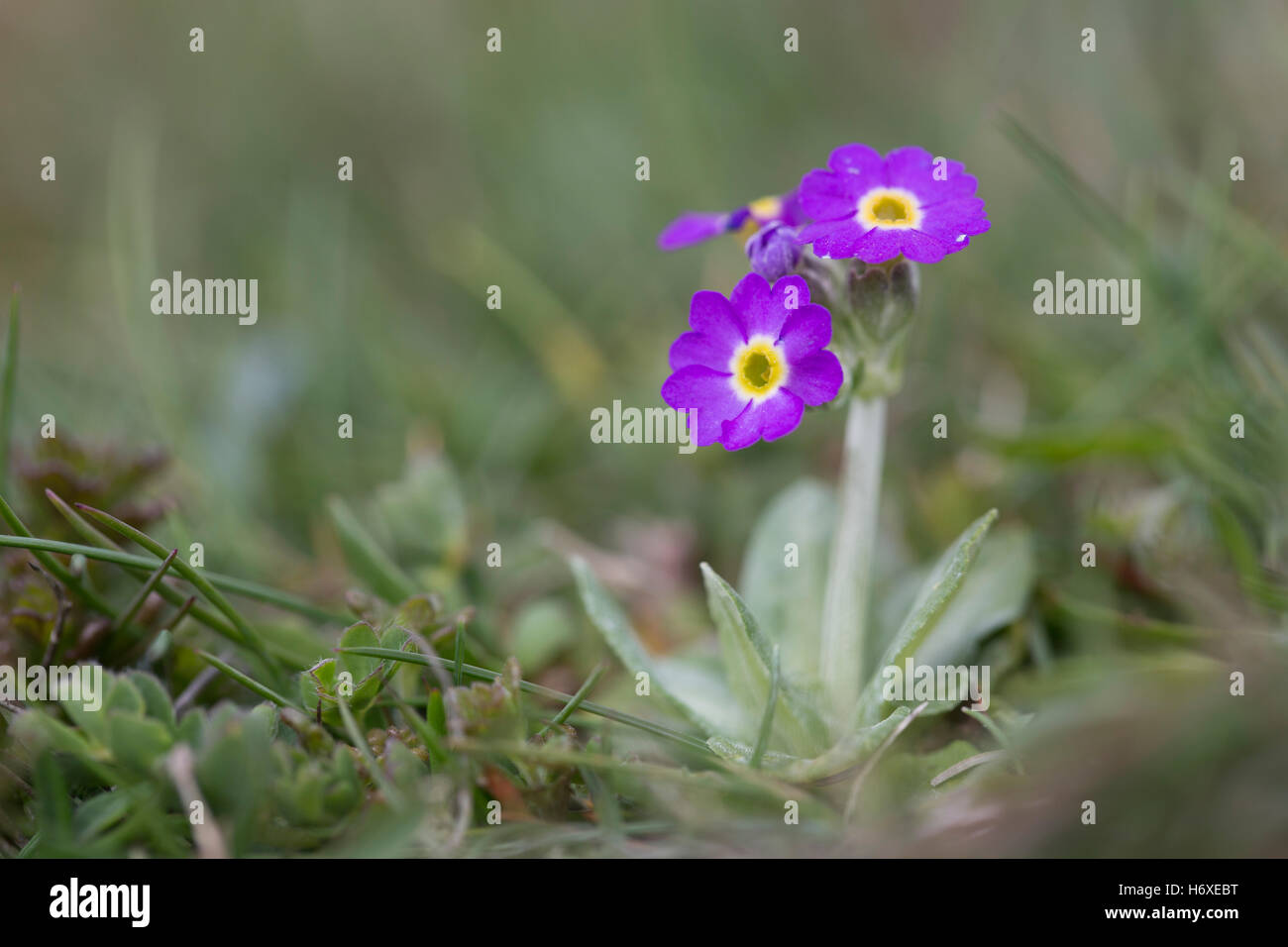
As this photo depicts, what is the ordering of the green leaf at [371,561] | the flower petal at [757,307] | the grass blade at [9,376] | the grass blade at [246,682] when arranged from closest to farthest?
the grass blade at [246,682], the flower petal at [757,307], the grass blade at [9,376], the green leaf at [371,561]

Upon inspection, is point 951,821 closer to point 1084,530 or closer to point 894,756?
point 894,756

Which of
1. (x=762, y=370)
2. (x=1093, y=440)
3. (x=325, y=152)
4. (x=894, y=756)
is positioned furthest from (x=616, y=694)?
(x=325, y=152)

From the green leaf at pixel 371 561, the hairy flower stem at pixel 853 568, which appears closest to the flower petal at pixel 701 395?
the hairy flower stem at pixel 853 568

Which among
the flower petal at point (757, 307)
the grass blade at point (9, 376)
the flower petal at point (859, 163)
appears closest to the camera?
the flower petal at point (757, 307)

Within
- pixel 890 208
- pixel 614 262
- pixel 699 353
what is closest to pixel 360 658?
pixel 699 353

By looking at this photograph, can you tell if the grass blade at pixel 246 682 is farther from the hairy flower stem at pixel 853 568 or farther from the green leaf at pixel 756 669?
the hairy flower stem at pixel 853 568

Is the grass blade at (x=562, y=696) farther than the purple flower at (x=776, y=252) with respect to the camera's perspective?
No

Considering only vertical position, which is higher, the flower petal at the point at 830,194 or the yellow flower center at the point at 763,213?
the yellow flower center at the point at 763,213
